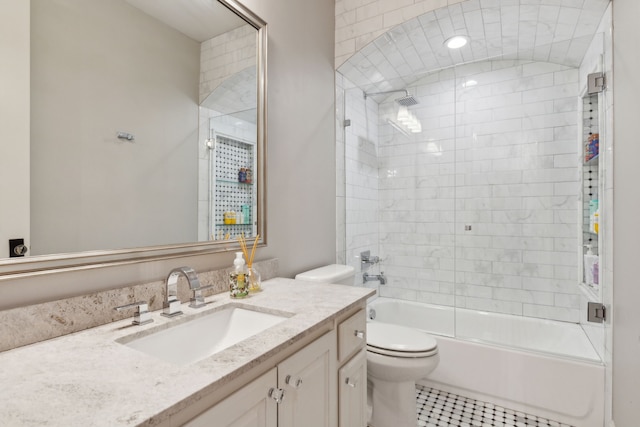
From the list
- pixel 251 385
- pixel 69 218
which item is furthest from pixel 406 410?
pixel 69 218

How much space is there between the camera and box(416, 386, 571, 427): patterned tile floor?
190 centimetres

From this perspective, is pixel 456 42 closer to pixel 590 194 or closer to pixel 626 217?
pixel 590 194

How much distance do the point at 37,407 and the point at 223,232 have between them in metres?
0.96

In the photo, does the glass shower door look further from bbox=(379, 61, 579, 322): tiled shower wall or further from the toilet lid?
the toilet lid

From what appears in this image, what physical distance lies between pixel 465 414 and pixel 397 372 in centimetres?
65

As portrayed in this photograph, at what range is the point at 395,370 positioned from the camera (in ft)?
5.69

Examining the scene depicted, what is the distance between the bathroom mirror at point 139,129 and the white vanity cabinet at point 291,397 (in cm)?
63

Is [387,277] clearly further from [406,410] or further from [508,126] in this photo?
[508,126]

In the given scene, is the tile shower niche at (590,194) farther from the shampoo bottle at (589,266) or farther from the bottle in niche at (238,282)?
the bottle in niche at (238,282)

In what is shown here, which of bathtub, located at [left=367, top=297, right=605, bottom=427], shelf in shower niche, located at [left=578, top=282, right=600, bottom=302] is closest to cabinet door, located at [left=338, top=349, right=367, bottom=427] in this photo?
bathtub, located at [left=367, top=297, right=605, bottom=427]

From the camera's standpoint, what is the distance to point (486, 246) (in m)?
2.78

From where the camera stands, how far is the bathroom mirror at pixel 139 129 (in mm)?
931

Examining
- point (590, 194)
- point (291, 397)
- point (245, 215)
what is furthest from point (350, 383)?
point (590, 194)

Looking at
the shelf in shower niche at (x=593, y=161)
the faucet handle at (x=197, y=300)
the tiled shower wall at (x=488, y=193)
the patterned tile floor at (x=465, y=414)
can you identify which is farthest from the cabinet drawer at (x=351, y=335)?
the shelf in shower niche at (x=593, y=161)
